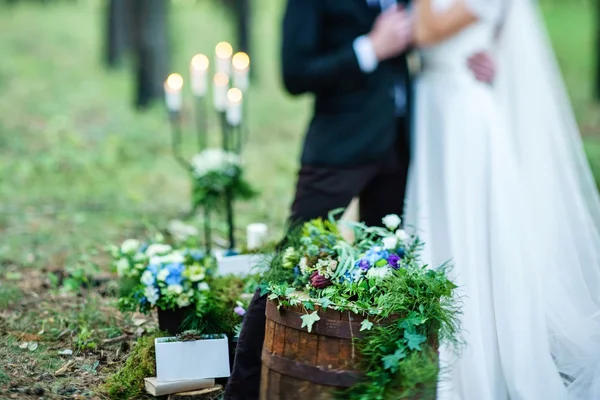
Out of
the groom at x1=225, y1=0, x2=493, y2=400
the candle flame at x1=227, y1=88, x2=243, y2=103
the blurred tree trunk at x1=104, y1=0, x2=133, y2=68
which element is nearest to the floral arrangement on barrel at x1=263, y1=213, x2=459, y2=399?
the groom at x1=225, y1=0, x2=493, y2=400

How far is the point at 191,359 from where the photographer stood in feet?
11.2

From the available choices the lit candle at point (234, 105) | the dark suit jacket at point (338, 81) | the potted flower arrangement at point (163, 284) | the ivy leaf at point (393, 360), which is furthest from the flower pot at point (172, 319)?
the lit candle at point (234, 105)

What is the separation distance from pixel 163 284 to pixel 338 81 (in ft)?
4.05

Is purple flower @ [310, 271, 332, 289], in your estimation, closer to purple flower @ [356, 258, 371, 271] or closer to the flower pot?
purple flower @ [356, 258, 371, 271]

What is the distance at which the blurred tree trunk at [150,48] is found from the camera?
10.9 m

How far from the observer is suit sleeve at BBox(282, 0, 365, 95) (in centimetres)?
352

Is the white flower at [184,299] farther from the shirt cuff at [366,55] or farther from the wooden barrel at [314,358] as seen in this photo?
the shirt cuff at [366,55]

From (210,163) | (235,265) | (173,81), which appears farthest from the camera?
(210,163)

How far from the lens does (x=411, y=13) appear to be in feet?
12.2

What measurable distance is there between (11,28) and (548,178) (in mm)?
15063

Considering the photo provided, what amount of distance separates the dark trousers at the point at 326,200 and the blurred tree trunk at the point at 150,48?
7.75 m

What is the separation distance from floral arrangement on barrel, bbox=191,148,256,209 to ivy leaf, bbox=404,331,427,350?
244cm

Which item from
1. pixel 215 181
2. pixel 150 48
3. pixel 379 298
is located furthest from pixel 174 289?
pixel 150 48

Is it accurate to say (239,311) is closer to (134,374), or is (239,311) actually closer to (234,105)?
(134,374)
